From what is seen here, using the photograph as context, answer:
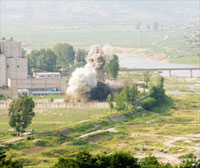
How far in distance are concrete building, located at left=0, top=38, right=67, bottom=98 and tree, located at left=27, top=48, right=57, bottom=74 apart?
20667mm

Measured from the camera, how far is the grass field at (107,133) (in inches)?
2943

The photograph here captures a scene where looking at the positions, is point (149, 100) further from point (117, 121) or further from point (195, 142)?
point (195, 142)

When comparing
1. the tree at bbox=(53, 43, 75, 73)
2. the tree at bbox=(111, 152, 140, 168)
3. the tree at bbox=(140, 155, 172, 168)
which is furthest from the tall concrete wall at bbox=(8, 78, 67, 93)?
the tree at bbox=(111, 152, 140, 168)

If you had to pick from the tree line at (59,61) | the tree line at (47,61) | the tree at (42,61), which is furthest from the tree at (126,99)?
the tree at (42,61)

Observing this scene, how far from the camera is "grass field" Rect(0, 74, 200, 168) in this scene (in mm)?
74750

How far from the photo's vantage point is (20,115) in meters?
82.1

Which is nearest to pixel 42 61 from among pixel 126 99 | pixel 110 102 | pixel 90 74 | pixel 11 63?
pixel 11 63

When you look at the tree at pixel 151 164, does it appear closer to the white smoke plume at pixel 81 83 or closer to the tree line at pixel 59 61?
the white smoke plume at pixel 81 83

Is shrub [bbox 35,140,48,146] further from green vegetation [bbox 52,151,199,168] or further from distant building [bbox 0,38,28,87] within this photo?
distant building [bbox 0,38,28,87]

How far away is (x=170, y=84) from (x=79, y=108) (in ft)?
176

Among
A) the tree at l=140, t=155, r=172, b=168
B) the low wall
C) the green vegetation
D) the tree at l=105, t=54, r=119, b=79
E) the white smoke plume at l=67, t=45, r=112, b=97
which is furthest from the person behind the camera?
the tree at l=105, t=54, r=119, b=79

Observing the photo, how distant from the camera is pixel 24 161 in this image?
225ft

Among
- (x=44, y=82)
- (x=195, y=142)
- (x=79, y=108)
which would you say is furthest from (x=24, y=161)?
(x=44, y=82)

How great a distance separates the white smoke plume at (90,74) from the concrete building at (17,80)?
6.73 metres
